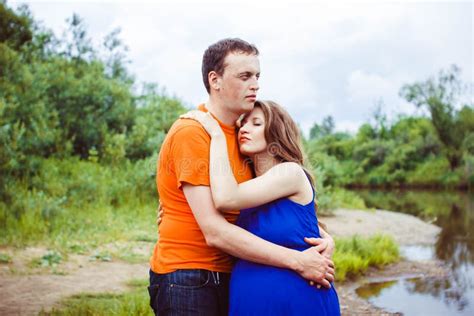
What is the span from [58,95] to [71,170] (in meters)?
3.60

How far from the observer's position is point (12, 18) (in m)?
13.1

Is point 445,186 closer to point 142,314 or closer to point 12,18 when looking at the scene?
point 12,18

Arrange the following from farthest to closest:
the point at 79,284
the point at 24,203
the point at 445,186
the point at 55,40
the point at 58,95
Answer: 1. the point at 445,186
2. the point at 55,40
3. the point at 58,95
4. the point at 24,203
5. the point at 79,284

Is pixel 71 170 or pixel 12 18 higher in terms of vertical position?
pixel 12 18

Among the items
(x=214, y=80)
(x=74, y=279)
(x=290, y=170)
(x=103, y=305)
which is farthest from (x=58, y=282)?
(x=290, y=170)

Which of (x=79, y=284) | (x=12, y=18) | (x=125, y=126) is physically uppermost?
(x=12, y=18)

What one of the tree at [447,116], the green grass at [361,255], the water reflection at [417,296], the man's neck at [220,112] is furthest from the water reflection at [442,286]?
the tree at [447,116]

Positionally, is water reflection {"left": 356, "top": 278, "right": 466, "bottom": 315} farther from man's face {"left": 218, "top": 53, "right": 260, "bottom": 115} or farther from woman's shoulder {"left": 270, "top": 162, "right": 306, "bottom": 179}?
man's face {"left": 218, "top": 53, "right": 260, "bottom": 115}

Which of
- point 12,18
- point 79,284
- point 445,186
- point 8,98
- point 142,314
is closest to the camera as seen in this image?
point 142,314

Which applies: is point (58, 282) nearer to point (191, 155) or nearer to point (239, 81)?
point (191, 155)

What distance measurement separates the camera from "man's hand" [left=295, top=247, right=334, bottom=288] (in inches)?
109

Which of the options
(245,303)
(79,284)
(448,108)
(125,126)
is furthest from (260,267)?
(448,108)

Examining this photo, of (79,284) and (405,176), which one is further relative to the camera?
(405,176)

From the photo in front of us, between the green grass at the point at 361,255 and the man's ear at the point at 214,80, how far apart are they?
245 inches
